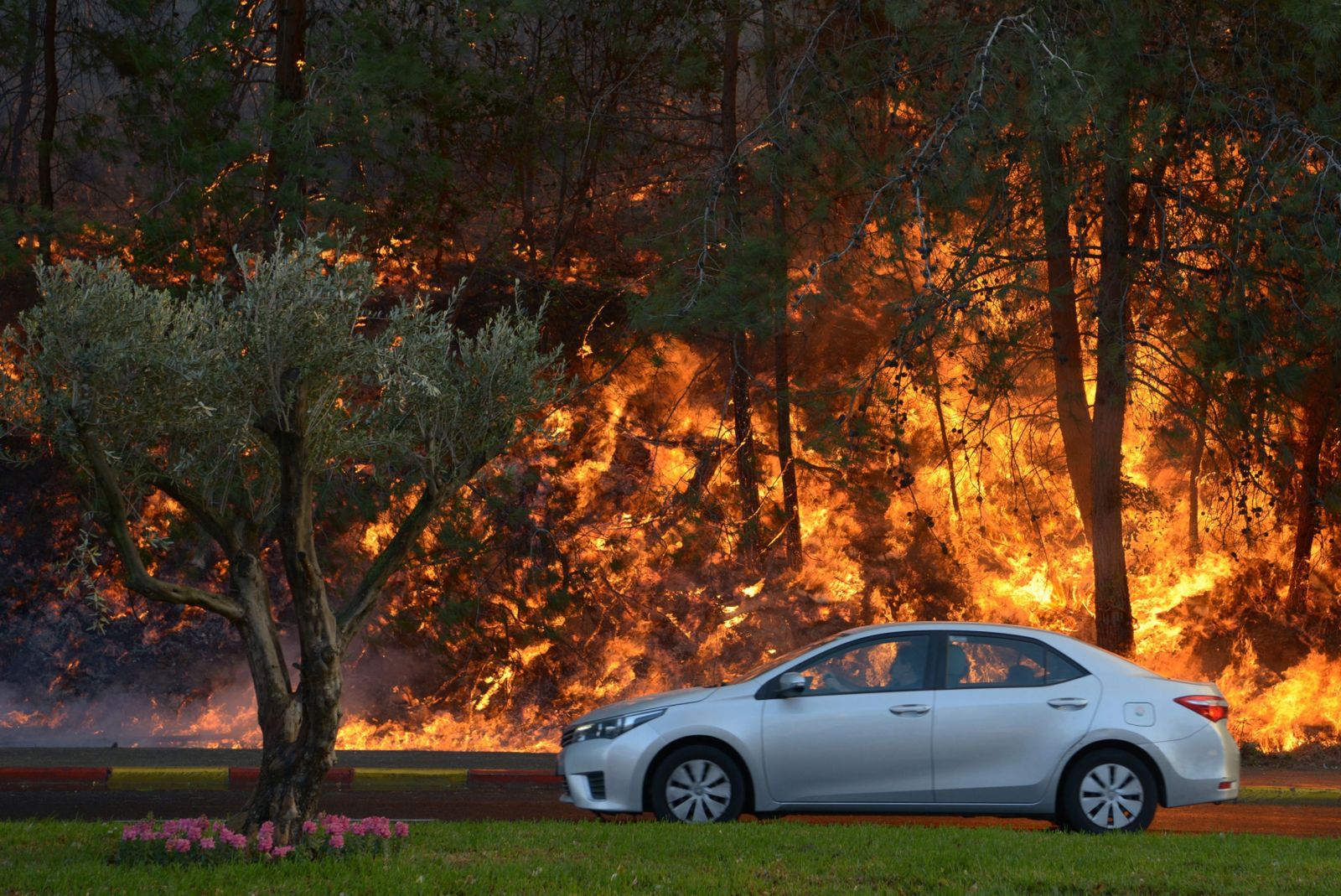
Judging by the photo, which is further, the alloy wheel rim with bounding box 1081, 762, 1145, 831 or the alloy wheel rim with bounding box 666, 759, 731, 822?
the alloy wheel rim with bounding box 666, 759, 731, 822

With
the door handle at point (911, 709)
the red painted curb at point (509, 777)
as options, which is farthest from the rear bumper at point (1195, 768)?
the red painted curb at point (509, 777)

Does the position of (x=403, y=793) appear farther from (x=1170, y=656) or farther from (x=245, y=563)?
(x=1170, y=656)

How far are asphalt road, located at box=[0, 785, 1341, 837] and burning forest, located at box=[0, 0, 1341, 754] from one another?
252 cm

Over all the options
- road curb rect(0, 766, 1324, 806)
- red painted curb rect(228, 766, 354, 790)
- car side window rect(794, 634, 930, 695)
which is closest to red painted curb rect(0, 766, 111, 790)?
road curb rect(0, 766, 1324, 806)

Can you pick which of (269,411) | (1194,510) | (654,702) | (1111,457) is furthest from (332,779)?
(1194,510)

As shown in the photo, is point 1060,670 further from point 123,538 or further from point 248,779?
point 248,779

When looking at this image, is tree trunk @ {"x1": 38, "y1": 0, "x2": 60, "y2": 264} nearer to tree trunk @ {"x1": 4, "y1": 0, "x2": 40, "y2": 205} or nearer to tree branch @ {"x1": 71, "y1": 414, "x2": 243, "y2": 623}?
tree trunk @ {"x1": 4, "y1": 0, "x2": 40, "y2": 205}

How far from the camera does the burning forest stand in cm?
1422

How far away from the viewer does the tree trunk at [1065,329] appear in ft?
47.9

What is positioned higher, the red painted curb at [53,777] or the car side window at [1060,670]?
the car side window at [1060,670]

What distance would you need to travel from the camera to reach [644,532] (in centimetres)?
2106

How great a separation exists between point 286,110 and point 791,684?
971 centimetres

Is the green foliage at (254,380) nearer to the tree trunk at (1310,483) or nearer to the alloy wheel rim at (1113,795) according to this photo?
the alloy wheel rim at (1113,795)

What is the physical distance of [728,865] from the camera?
283 inches
